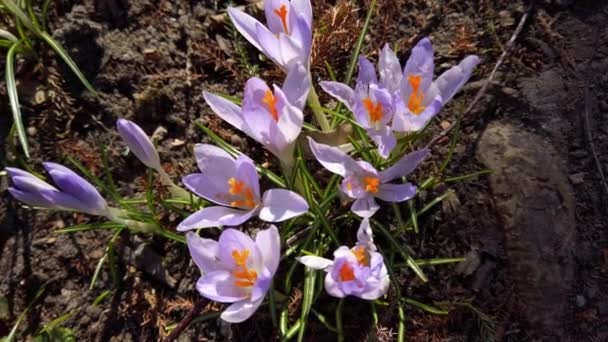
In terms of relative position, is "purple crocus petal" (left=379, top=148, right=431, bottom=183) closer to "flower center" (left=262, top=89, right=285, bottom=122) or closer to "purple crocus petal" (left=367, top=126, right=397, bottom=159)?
"purple crocus petal" (left=367, top=126, right=397, bottom=159)

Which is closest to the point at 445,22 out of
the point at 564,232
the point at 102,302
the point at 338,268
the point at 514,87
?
the point at 514,87

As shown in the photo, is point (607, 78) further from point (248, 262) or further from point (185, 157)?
Answer: point (185, 157)

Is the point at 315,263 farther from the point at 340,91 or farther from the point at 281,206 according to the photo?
the point at 340,91

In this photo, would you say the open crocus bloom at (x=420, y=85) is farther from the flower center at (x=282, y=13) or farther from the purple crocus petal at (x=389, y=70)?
the flower center at (x=282, y=13)

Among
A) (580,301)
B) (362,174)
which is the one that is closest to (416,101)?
(362,174)

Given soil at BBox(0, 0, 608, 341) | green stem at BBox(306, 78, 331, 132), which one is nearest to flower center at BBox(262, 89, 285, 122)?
green stem at BBox(306, 78, 331, 132)
